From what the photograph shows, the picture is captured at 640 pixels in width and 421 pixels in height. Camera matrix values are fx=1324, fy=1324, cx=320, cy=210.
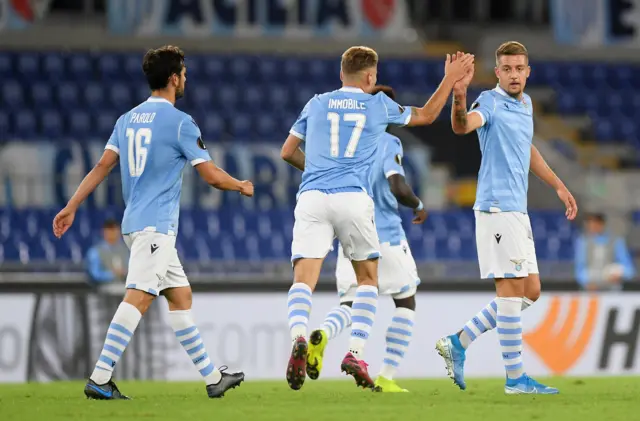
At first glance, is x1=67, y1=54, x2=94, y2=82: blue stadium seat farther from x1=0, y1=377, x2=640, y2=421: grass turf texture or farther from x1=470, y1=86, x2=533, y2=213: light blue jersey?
x1=470, y1=86, x2=533, y2=213: light blue jersey

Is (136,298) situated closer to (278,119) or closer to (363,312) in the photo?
(363,312)

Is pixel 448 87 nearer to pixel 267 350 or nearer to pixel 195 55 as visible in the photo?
pixel 267 350

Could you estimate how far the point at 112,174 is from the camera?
17.0m

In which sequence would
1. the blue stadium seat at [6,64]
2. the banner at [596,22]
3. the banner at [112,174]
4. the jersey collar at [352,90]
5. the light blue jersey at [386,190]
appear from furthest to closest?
the banner at [596,22], the blue stadium seat at [6,64], the banner at [112,174], the light blue jersey at [386,190], the jersey collar at [352,90]

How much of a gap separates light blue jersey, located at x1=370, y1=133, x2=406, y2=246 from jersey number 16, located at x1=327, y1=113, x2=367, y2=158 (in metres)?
1.18

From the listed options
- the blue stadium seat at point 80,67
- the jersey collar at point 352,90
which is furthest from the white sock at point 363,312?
the blue stadium seat at point 80,67

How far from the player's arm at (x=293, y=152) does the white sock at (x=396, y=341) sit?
1.46m

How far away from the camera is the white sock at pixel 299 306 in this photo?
770 centimetres

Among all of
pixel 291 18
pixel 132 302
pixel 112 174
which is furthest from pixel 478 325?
pixel 291 18

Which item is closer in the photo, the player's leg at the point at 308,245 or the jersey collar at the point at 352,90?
the player's leg at the point at 308,245

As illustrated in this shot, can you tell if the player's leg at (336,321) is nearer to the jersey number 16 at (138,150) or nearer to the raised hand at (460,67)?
the jersey number 16 at (138,150)

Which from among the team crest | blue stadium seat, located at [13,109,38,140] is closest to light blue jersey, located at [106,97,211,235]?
the team crest

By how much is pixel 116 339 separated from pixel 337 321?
1.69m

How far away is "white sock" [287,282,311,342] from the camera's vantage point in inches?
303
